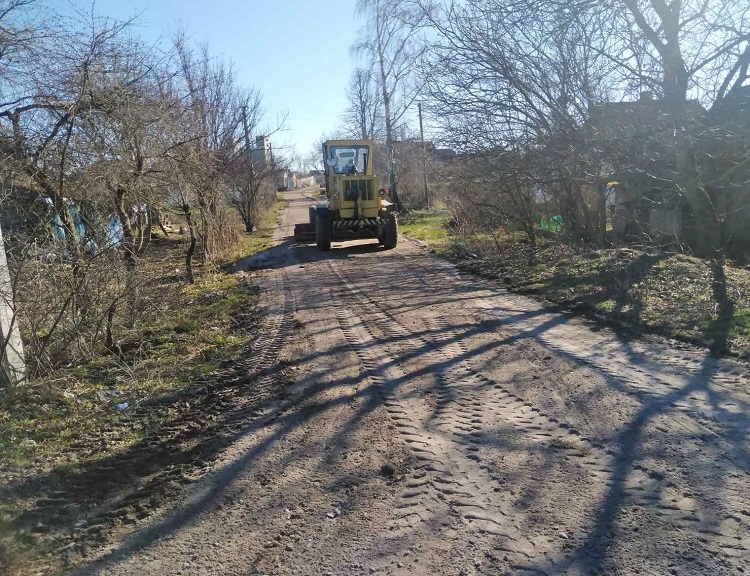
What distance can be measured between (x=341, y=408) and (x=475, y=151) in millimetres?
9192

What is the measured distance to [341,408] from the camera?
17.2 ft

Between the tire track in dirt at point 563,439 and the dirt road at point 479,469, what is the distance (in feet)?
0.05

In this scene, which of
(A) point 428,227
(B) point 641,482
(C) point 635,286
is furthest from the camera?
(A) point 428,227

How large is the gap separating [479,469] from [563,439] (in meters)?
0.80

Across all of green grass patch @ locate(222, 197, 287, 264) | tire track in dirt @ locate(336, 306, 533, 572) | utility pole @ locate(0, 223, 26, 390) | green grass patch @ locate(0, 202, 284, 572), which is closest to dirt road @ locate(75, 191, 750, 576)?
tire track in dirt @ locate(336, 306, 533, 572)

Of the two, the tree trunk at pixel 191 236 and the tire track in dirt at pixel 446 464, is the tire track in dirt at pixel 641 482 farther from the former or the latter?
the tree trunk at pixel 191 236

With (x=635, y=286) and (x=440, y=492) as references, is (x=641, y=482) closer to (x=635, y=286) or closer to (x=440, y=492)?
(x=440, y=492)

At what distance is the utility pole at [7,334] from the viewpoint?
568 cm

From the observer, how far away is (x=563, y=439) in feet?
14.4

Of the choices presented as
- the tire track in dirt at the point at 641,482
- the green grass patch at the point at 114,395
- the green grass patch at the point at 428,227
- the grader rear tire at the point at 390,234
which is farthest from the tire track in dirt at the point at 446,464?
the green grass patch at the point at 428,227

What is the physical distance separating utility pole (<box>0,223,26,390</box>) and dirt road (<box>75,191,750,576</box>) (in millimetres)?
2586

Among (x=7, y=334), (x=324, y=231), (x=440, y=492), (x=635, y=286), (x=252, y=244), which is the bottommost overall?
(x=440, y=492)

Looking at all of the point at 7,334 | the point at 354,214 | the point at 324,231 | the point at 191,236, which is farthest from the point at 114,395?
the point at 354,214

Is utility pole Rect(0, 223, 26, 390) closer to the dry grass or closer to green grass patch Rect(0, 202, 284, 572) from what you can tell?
green grass patch Rect(0, 202, 284, 572)
